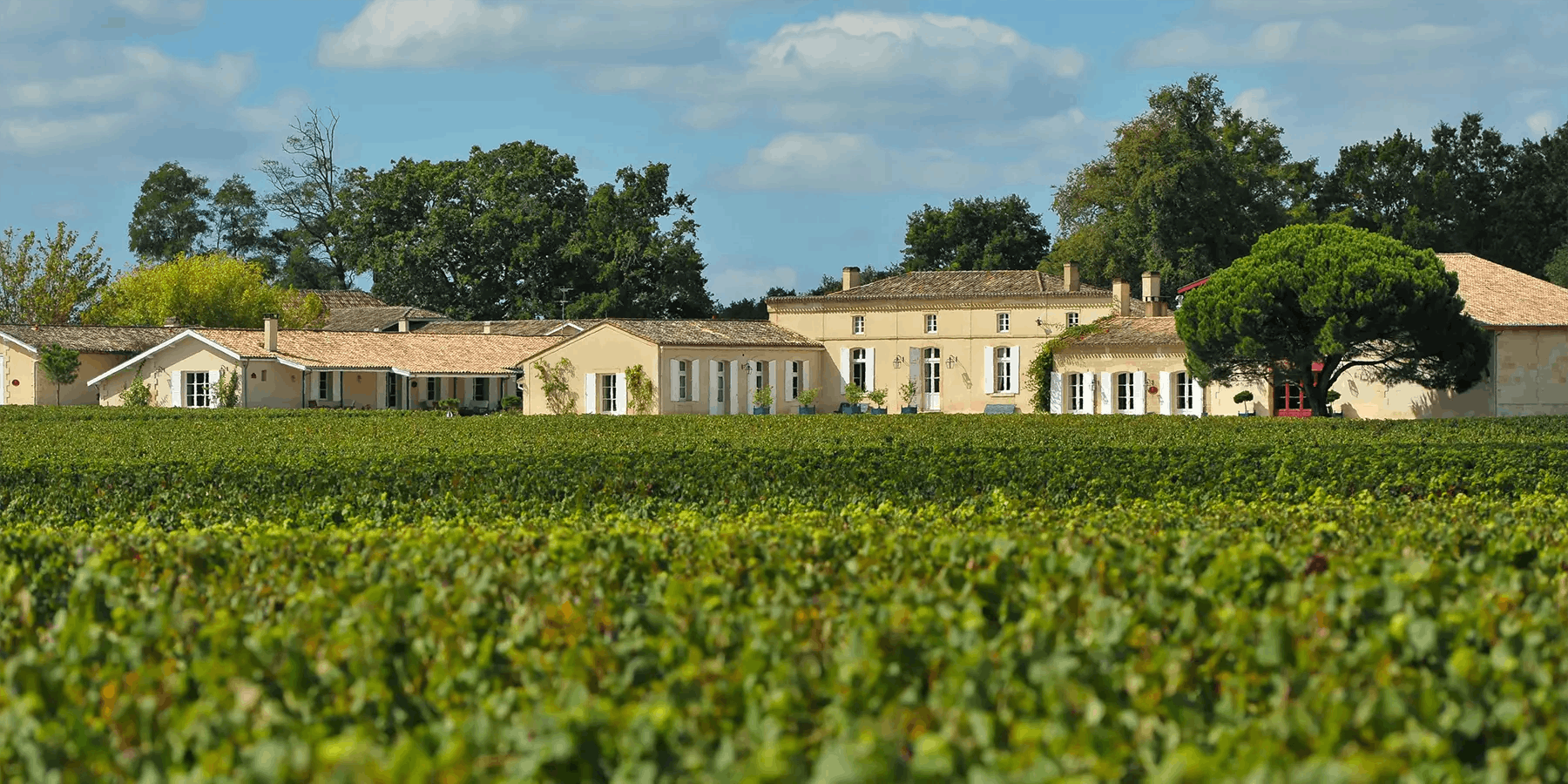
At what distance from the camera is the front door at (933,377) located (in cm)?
5316

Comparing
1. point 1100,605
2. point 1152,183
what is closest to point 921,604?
point 1100,605

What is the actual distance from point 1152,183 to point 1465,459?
131 feet

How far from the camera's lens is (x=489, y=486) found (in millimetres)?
17078

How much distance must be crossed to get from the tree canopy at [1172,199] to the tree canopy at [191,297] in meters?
35.4

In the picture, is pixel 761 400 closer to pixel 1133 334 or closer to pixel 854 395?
pixel 854 395

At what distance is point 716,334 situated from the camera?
172ft

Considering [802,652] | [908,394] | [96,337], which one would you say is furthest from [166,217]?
[802,652]

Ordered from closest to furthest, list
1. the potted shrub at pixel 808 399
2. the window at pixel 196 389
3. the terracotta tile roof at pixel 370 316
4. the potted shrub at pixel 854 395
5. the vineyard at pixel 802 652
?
the vineyard at pixel 802 652 < the potted shrub at pixel 808 399 < the potted shrub at pixel 854 395 < the window at pixel 196 389 < the terracotta tile roof at pixel 370 316

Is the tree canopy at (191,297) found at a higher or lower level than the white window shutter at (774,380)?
higher

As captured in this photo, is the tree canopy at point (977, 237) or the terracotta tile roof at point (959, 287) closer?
the terracotta tile roof at point (959, 287)

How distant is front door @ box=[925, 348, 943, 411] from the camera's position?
5316cm

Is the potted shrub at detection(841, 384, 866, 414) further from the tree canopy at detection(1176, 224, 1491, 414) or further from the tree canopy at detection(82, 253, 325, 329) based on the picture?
the tree canopy at detection(82, 253, 325, 329)

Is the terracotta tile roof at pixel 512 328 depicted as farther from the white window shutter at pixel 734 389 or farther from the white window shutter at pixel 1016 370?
the white window shutter at pixel 1016 370

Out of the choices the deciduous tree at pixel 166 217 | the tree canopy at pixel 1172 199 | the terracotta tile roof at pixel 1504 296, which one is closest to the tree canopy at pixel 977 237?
the tree canopy at pixel 1172 199
